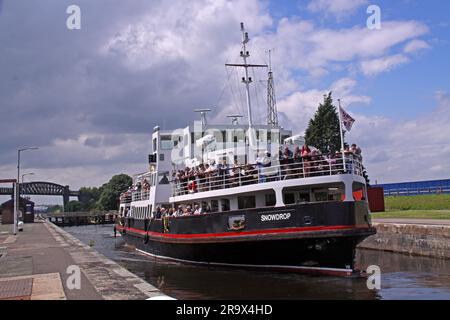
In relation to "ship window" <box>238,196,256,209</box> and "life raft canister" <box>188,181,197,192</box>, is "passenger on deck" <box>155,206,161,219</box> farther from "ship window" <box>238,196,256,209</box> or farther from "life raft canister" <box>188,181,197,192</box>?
"ship window" <box>238,196,256,209</box>

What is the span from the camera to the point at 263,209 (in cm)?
1652

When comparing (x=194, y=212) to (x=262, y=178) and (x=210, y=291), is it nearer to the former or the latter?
(x=262, y=178)

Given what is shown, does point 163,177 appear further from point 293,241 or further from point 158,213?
point 293,241

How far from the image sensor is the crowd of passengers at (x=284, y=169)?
635 inches

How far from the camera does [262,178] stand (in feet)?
55.5

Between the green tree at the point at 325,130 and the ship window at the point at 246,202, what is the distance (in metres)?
35.5

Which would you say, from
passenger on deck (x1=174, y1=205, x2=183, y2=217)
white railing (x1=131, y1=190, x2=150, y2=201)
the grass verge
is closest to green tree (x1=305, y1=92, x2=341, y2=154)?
the grass verge

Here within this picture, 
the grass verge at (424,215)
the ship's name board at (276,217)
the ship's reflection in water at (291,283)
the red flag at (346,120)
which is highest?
the red flag at (346,120)

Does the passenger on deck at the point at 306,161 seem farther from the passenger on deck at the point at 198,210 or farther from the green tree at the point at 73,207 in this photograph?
the green tree at the point at 73,207

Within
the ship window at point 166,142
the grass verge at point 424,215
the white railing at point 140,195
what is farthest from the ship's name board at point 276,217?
the grass verge at point 424,215

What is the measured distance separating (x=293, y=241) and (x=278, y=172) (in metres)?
2.52
